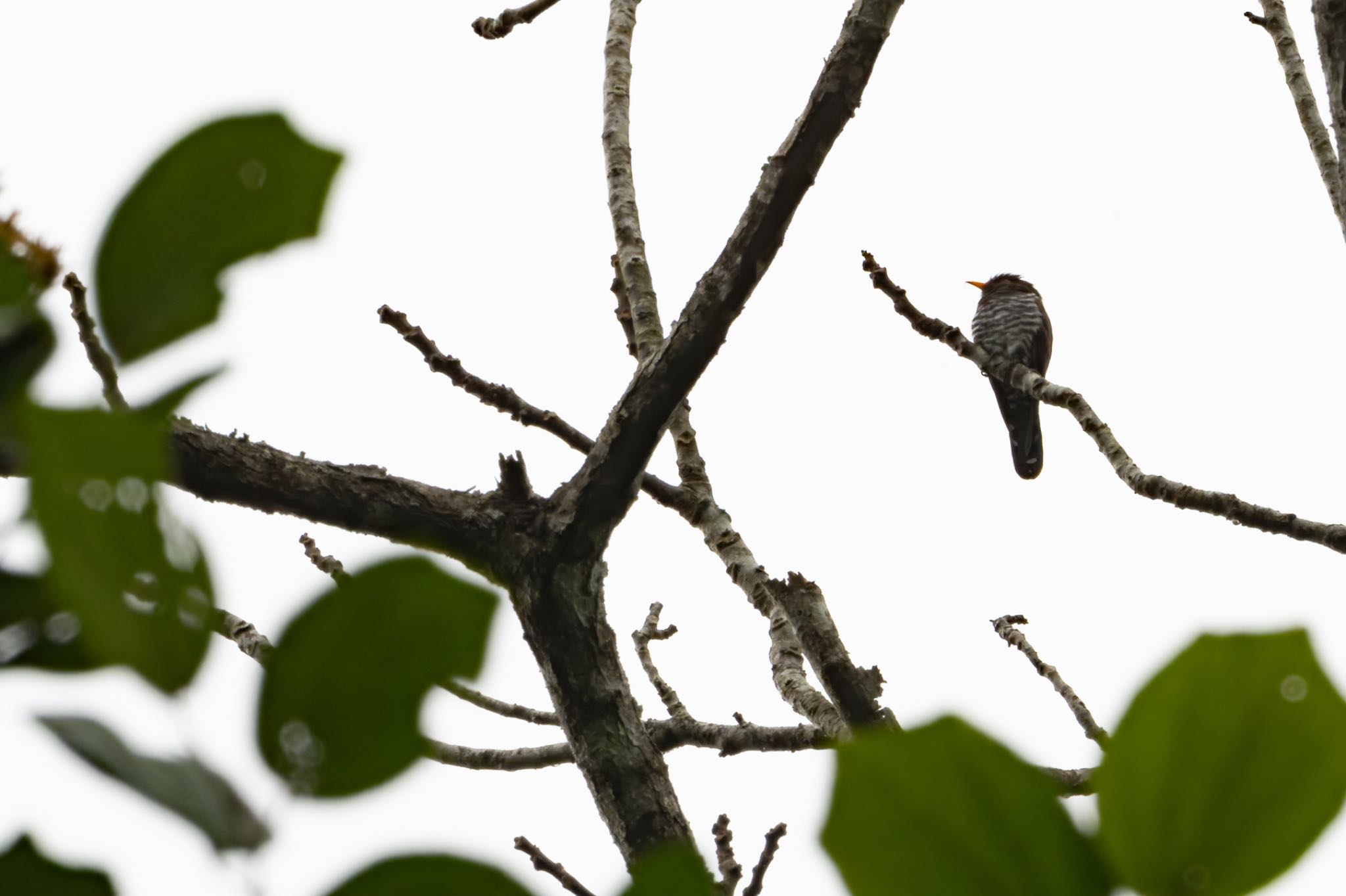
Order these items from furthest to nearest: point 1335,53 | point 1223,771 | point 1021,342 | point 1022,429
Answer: point 1021,342
point 1022,429
point 1335,53
point 1223,771

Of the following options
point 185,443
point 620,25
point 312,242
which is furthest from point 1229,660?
point 620,25

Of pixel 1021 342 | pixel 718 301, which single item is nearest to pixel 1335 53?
pixel 718 301

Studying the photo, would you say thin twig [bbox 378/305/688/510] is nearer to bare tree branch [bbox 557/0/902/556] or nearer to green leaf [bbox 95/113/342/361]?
bare tree branch [bbox 557/0/902/556]

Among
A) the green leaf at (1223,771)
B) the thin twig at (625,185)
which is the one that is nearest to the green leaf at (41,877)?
the green leaf at (1223,771)

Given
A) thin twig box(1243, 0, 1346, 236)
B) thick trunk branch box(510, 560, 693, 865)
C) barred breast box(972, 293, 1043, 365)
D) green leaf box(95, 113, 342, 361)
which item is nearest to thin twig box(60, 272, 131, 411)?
green leaf box(95, 113, 342, 361)

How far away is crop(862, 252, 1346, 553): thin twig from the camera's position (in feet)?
6.63

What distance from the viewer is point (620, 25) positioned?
2.89m

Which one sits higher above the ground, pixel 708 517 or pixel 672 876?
pixel 708 517

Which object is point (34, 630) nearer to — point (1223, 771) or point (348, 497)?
point (1223, 771)

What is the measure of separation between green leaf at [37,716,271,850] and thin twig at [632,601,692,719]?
2108 millimetres

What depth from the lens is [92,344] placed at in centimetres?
80

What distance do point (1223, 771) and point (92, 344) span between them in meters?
0.77

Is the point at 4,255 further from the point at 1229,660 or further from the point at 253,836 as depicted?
the point at 1229,660

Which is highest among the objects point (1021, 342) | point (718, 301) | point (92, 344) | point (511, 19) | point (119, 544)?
point (1021, 342)
